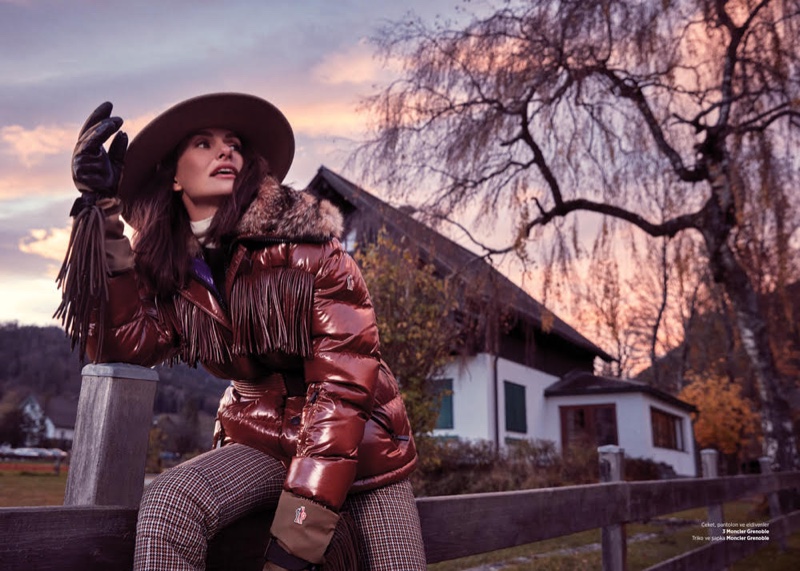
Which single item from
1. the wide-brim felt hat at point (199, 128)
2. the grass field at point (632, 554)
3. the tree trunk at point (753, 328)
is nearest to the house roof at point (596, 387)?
the grass field at point (632, 554)

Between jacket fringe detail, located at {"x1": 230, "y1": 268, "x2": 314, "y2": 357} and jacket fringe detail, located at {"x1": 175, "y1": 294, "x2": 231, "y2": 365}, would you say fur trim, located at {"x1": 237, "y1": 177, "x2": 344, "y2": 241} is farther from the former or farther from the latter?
jacket fringe detail, located at {"x1": 175, "y1": 294, "x2": 231, "y2": 365}

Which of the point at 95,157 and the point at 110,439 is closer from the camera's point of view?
the point at 110,439

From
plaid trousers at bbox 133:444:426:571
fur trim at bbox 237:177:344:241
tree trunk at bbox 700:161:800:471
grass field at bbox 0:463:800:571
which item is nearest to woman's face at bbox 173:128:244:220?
fur trim at bbox 237:177:344:241

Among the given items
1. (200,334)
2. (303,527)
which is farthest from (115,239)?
(303,527)

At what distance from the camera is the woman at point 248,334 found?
4.44 ft

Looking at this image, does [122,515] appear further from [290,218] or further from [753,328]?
[753,328]

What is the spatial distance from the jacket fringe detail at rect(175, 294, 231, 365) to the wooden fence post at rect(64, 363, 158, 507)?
0.23 meters

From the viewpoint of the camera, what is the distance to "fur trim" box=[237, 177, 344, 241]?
1.63m

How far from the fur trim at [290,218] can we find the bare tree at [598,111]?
Result: 6.67m

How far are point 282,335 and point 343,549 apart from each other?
0.49m

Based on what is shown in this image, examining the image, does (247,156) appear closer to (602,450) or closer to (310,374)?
(310,374)

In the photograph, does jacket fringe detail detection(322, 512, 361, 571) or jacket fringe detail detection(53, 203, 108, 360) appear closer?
jacket fringe detail detection(322, 512, 361, 571)

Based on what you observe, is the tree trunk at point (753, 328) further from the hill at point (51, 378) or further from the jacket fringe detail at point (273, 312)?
the hill at point (51, 378)

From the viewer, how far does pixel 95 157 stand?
5.03 feet
